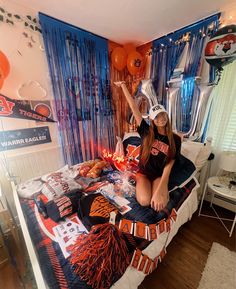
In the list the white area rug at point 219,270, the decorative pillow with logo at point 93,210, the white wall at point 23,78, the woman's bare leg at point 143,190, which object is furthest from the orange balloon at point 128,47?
the white area rug at point 219,270

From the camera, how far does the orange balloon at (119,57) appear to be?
2.10 meters

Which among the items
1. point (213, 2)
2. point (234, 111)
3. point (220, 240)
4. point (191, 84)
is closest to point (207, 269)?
point (220, 240)

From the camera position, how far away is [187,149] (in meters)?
1.69

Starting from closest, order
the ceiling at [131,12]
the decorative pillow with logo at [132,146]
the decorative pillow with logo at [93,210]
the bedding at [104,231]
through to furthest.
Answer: the bedding at [104,231] < the decorative pillow with logo at [93,210] < the ceiling at [131,12] < the decorative pillow with logo at [132,146]

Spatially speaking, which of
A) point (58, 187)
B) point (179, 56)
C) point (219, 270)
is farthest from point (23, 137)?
point (219, 270)

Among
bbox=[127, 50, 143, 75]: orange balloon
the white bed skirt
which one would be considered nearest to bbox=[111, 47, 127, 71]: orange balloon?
bbox=[127, 50, 143, 75]: orange balloon

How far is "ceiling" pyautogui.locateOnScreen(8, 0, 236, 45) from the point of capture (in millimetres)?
1388

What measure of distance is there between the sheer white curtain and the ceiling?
0.58 meters

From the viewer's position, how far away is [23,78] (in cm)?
157

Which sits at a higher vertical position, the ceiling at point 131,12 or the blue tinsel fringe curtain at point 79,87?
the ceiling at point 131,12

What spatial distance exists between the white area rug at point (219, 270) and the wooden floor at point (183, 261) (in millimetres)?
40

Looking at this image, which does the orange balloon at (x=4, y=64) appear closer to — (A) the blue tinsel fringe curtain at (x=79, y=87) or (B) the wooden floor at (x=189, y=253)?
(A) the blue tinsel fringe curtain at (x=79, y=87)

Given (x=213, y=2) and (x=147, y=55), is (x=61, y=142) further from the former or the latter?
(x=213, y=2)

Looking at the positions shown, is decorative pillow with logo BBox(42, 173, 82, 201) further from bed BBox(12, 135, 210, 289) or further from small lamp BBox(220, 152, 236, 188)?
small lamp BBox(220, 152, 236, 188)
